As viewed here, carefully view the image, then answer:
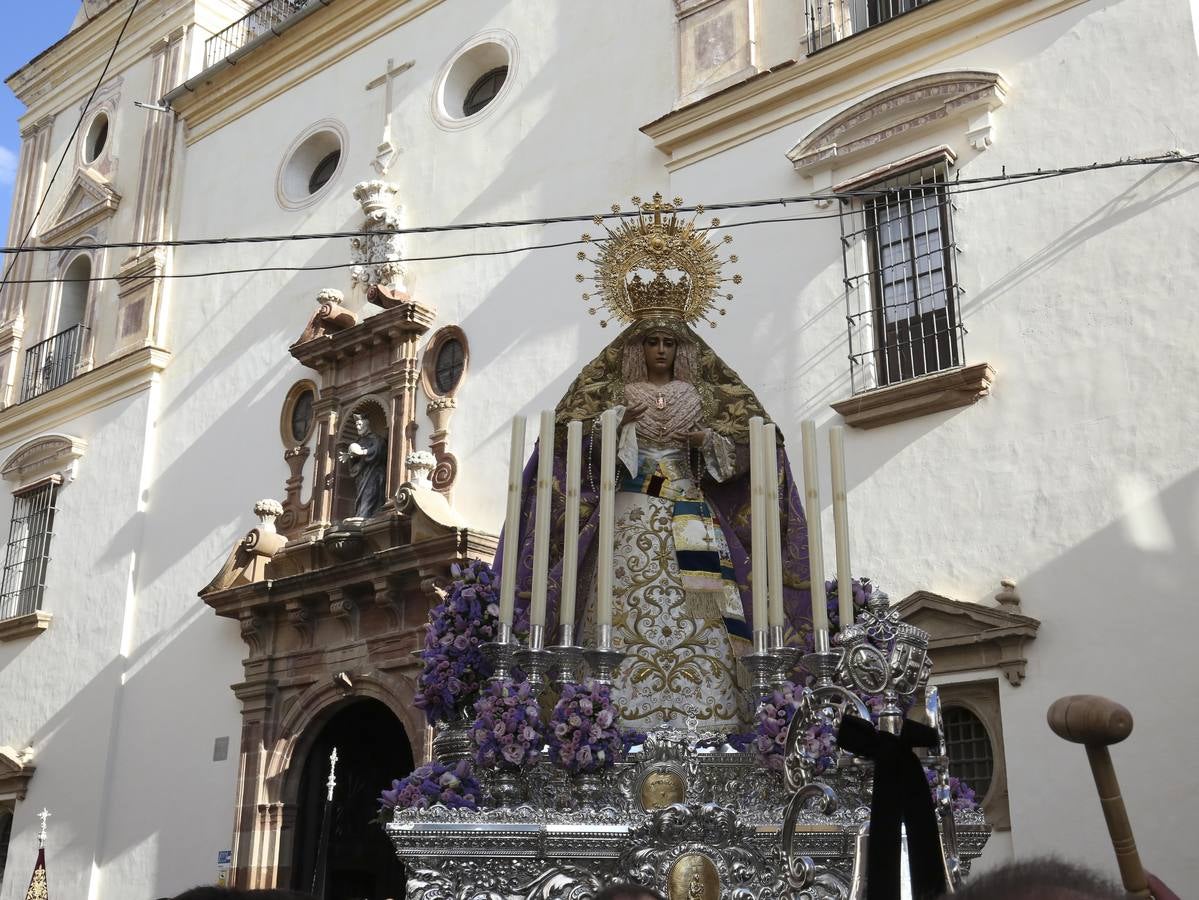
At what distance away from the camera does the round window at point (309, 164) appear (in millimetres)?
14195

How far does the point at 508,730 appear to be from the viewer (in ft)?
13.9

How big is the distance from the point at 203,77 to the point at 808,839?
13.8 meters

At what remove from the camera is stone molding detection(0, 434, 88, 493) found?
15.2 meters

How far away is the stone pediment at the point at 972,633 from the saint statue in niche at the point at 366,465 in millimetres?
5391

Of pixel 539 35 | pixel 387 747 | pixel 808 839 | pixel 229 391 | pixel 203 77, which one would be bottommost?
pixel 808 839

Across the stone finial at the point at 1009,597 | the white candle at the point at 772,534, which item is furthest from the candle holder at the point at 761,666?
the stone finial at the point at 1009,597

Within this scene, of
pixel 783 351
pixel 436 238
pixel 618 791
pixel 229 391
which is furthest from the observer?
pixel 229 391

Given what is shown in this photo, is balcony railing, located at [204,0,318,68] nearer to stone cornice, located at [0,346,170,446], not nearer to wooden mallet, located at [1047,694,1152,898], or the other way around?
stone cornice, located at [0,346,170,446]

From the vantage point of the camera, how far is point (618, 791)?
411 centimetres

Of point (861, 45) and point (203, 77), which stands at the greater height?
point (203, 77)

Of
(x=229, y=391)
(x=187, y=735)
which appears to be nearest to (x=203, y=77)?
(x=229, y=391)

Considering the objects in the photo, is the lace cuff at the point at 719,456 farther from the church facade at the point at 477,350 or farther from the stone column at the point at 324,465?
the stone column at the point at 324,465

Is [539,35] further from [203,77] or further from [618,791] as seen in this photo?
[618,791]

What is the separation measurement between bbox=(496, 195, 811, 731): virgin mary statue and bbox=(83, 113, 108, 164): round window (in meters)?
13.5
